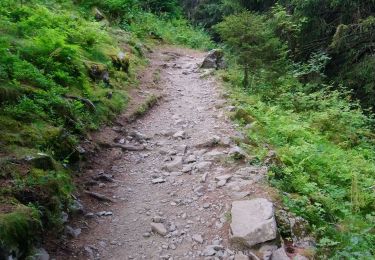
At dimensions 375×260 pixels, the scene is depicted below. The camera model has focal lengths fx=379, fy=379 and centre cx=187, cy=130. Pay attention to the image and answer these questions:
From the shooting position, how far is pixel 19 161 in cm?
460

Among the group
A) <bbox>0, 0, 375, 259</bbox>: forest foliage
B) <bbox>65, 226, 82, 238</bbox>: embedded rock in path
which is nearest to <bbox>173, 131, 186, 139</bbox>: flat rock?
<bbox>0, 0, 375, 259</bbox>: forest foliage

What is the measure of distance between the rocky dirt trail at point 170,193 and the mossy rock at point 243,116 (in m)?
0.23

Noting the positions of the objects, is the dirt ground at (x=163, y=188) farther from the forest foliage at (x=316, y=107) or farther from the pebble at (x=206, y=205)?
the forest foliage at (x=316, y=107)

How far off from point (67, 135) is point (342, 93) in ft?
30.1

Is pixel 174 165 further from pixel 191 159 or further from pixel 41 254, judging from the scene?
pixel 41 254

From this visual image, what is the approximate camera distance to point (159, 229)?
494 centimetres

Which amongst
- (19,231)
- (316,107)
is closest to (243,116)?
(316,107)

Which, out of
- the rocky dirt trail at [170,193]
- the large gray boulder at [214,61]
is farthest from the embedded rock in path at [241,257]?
the large gray boulder at [214,61]

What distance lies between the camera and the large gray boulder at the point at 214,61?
14.7 metres

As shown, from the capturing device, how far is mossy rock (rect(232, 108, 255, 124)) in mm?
8430

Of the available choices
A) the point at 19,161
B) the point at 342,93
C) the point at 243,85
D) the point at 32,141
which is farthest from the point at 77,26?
the point at 342,93

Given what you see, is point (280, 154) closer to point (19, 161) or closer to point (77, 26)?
point (19, 161)

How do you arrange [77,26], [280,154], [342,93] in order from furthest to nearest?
[342,93], [77,26], [280,154]

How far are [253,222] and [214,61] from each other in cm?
1095
